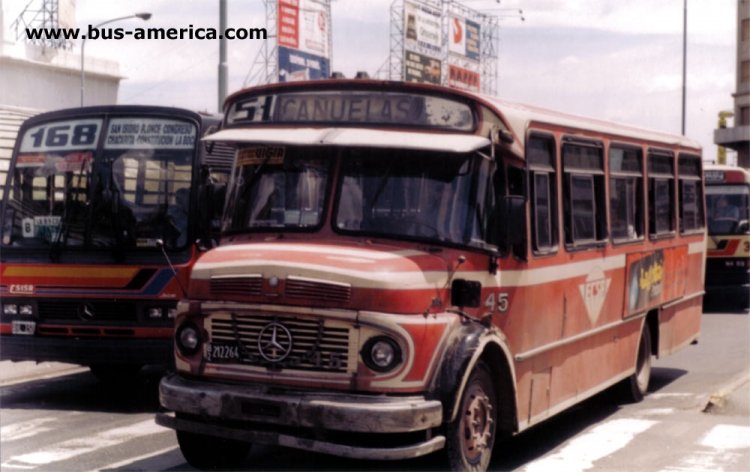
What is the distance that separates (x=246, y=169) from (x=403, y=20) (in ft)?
164

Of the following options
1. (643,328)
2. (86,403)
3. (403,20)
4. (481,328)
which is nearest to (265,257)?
(481,328)

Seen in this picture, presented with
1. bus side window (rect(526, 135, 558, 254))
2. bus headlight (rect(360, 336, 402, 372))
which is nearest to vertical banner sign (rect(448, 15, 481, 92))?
bus side window (rect(526, 135, 558, 254))

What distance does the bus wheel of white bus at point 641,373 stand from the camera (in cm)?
1245

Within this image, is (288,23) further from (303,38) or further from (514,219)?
(514,219)

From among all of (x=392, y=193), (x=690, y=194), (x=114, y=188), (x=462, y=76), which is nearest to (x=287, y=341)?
(x=392, y=193)

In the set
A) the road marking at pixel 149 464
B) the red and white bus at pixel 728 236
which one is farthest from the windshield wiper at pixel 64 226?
the red and white bus at pixel 728 236

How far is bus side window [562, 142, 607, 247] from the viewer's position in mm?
9977

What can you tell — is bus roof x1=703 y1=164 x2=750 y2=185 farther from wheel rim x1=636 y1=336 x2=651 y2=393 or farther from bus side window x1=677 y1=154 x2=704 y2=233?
wheel rim x1=636 y1=336 x2=651 y2=393

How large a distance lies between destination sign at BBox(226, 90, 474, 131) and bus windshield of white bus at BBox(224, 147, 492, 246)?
262 mm

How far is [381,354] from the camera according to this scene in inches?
291

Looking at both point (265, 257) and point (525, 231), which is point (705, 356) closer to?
point (525, 231)

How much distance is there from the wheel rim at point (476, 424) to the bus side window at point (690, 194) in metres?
6.43

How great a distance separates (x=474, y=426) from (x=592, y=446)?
221 cm

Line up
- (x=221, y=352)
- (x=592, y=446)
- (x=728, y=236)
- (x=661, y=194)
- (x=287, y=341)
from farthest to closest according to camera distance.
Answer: (x=728, y=236) → (x=661, y=194) → (x=592, y=446) → (x=221, y=352) → (x=287, y=341)
